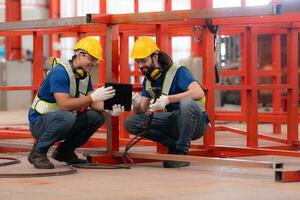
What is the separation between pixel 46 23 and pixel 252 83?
2138 millimetres

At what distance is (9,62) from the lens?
20.4 m

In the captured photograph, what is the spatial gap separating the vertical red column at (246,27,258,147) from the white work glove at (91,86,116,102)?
1.73m

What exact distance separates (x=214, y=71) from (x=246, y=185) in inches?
73.2

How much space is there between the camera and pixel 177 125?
21.2 ft

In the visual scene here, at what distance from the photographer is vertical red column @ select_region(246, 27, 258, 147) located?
7285 mm

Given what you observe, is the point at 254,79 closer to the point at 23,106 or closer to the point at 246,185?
the point at 246,185

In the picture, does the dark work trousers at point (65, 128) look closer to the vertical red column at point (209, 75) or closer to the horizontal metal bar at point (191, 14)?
the horizontal metal bar at point (191, 14)

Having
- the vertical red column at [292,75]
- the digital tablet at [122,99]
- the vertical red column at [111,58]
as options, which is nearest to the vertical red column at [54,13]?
the vertical red column at [292,75]

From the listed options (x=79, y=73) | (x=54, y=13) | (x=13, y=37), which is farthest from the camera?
(x=54, y=13)

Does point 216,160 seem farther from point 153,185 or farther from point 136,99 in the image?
point 136,99

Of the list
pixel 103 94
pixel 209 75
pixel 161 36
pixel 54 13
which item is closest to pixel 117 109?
pixel 103 94

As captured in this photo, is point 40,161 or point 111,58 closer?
point 40,161

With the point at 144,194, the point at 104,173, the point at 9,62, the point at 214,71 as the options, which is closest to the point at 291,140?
the point at 214,71

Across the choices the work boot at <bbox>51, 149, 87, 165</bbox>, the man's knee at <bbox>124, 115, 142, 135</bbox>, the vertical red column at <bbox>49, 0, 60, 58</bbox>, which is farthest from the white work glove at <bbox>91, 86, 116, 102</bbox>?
the vertical red column at <bbox>49, 0, 60, 58</bbox>
